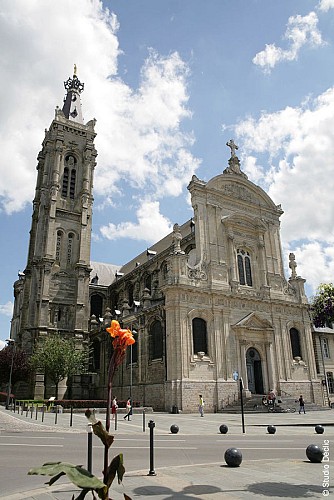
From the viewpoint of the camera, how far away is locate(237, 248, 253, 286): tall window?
38.2 meters

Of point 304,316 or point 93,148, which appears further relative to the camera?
point 93,148

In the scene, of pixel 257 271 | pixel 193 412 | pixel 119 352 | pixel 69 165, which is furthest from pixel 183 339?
pixel 69 165

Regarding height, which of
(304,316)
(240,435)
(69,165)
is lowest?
(240,435)

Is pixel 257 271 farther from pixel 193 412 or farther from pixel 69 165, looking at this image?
pixel 69 165

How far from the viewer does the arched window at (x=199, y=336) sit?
105 ft

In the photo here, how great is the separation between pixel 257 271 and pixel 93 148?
2929 centimetres

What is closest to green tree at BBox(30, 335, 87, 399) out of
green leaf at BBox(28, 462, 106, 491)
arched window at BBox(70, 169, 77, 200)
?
arched window at BBox(70, 169, 77, 200)

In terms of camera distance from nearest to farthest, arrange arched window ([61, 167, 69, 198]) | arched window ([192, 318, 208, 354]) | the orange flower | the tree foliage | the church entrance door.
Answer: the orange flower
arched window ([192, 318, 208, 354])
the church entrance door
the tree foliage
arched window ([61, 167, 69, 198])

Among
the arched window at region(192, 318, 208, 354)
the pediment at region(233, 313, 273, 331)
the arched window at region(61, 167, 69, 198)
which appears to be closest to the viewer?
the arched window at region(192, 318, 208, 354)

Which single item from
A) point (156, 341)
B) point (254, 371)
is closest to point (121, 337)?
point (156, 341)

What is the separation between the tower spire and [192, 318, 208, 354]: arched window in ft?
127

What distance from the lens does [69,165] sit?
176 feet

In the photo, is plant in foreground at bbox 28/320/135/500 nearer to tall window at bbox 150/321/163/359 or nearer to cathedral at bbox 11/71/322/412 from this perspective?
cathedral at bbox 11/71/322/412

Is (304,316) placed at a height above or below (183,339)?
above
